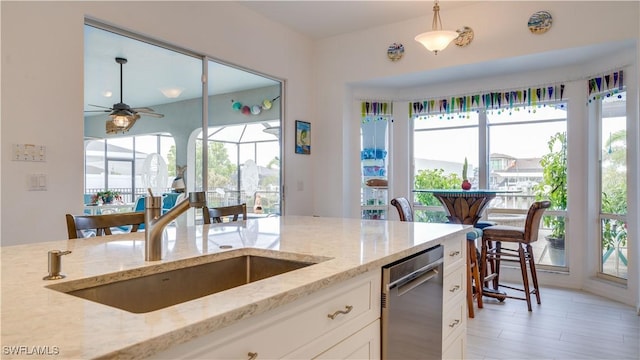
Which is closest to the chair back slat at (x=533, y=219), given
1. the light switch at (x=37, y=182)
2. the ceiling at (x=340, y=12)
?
the ceiling at (x=340, y=12)

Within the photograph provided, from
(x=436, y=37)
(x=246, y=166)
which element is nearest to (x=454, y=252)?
(x=436, y=37)

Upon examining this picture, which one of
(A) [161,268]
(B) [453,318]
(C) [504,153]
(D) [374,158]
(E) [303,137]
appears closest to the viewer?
(A) [161,268]

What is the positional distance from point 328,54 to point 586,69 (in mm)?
2832

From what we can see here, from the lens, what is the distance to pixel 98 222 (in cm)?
185

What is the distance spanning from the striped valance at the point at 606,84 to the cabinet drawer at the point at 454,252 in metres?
2.84

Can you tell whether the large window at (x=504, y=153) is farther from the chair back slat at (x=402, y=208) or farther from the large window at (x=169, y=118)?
the large window at (x=169, y=118)

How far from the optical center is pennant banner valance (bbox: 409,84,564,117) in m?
4.38

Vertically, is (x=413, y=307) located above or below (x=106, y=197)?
below

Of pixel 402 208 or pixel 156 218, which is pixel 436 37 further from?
pixel 156 218

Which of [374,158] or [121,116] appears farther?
[374,158]

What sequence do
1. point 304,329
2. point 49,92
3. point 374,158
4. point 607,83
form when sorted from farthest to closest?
1. point 374,158
2. point 607,83
3. point 49,92
4. point 304,329

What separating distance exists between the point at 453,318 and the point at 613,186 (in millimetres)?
3021

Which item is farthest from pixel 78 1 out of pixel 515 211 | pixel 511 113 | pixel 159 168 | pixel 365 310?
pixel 515 211

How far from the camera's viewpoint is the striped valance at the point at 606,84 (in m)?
3.81
